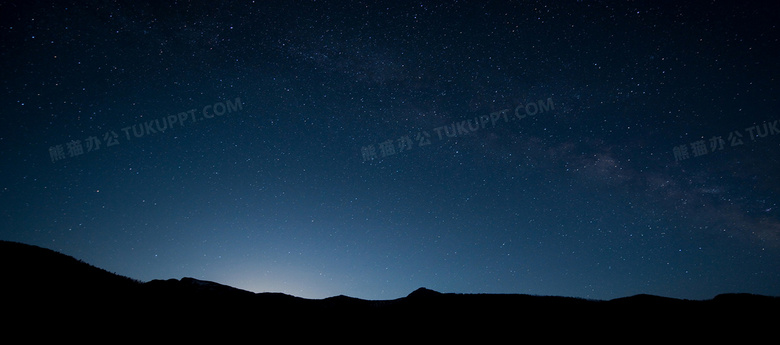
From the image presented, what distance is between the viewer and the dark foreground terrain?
8.91 meters

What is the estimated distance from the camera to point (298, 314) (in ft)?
44.8

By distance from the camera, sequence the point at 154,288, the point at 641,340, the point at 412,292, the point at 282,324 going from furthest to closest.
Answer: the point at 412,292, the point at 154,288, the point at 282,324, the point at 641,340

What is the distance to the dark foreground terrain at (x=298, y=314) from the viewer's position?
8.91 metres

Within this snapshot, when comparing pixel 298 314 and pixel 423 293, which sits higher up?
pixel 298 314

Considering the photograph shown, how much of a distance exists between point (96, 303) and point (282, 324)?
5.88 metres

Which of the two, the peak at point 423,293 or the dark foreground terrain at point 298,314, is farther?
the peak at point 423,293

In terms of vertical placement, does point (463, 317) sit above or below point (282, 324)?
below

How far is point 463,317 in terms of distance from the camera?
13727 millimetres

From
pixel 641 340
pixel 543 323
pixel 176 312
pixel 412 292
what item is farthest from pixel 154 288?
pixel 641 340

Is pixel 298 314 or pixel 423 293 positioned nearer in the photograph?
pixel 298 314

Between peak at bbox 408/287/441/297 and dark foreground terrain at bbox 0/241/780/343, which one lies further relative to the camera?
peak at bbox 408/287/441/297

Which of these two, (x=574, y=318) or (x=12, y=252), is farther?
(x=574, y=318)

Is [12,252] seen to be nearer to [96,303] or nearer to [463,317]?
[96,303]

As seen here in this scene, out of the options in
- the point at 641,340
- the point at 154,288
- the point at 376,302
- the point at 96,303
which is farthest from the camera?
the point at 376,302
